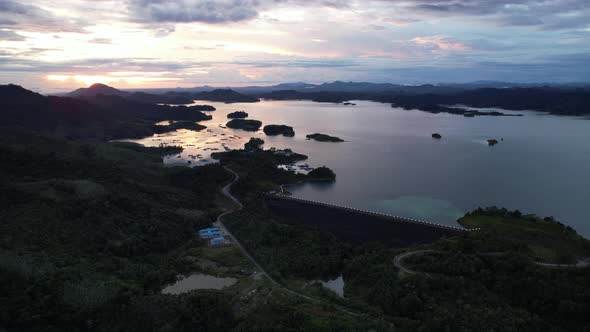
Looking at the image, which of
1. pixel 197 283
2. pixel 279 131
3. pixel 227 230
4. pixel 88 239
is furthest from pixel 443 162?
pixel 88 239

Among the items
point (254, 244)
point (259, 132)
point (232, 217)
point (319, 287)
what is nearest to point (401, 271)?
point (319, 287)

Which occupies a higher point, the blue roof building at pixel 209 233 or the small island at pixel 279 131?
the small island at pixel 279 131

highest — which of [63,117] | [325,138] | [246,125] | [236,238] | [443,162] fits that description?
[63,117]

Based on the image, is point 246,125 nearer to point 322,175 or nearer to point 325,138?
point 325,138

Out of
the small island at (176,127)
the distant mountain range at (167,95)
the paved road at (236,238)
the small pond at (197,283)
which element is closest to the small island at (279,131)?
the small island at (176,127)

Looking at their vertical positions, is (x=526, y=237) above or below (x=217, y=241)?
above

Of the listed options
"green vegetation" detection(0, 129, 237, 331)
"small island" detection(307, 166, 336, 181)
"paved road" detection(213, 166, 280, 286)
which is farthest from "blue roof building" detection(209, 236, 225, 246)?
"small island" detection(307, 166, 336, 181)

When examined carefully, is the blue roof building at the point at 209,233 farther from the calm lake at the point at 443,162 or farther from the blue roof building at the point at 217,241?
the calm lake at the point at 443,162
